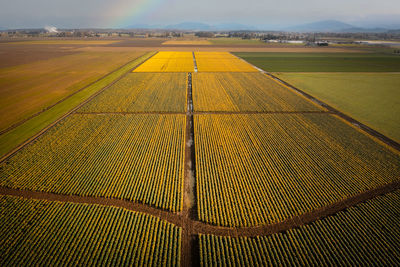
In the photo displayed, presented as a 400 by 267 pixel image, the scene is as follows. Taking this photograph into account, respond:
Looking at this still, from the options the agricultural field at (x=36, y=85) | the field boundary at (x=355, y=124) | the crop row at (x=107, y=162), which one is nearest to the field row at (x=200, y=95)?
the field boundary at (x=355, y=124)

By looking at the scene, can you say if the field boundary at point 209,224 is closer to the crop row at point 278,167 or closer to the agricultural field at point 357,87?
the crop row at point 278,167

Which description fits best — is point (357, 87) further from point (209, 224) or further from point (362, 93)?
point (209, 224)

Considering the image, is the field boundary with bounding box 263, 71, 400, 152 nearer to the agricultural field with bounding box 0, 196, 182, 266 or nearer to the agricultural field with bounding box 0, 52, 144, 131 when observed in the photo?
the agricultural field with bounding box 0, 196, 182, 266

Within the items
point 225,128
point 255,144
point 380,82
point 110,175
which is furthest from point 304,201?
point 380,82

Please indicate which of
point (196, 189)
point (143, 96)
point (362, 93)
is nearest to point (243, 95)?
point (143, 96)

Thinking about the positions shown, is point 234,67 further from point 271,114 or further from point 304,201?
point 304,201

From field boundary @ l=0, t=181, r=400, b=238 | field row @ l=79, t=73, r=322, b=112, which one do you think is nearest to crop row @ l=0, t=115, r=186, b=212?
field boundary @ l=0, t=181, r=400, b=238
